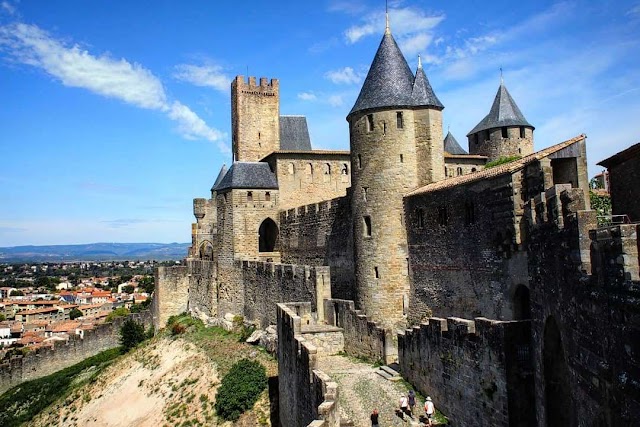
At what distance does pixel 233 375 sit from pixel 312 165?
17.2m

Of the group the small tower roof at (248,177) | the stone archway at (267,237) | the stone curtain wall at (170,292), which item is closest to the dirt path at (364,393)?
the small tower roof at (248,177)

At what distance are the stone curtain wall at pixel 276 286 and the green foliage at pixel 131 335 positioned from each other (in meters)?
12.0

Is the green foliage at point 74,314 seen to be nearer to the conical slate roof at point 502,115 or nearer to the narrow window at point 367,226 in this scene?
the conical slate roof at point 502,115

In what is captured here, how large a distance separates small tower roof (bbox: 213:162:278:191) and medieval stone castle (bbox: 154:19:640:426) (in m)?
0.12

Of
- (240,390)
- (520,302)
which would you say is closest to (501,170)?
(520,302)

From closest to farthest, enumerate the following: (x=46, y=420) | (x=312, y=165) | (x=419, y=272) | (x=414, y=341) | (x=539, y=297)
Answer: (x=539, y=297) → (x=414, y=341) → (x=419, y=272) → (x=46, y=420) → (x=312, y=165)

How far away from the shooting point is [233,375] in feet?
74.7

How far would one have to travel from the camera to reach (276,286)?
27438mm

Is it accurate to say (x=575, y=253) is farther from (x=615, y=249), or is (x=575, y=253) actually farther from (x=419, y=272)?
(x=419, y=272)

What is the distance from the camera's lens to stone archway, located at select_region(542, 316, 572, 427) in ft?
29.1

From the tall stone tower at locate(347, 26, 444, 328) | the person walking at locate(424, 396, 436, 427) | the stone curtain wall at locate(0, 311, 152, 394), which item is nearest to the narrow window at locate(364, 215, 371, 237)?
the tall stone tower at locate(347, 26, 444, 328)

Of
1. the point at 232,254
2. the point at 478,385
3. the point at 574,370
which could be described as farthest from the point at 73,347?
the point at 574,370

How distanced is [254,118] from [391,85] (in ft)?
69.9

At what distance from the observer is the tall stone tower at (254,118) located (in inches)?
1661
